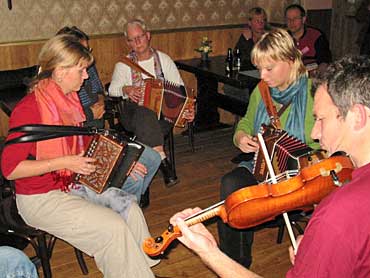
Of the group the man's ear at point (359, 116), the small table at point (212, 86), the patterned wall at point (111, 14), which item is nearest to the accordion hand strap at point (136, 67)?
the small table at point (212, 86)

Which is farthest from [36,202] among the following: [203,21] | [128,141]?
[203,21]

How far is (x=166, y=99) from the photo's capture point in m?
3.49

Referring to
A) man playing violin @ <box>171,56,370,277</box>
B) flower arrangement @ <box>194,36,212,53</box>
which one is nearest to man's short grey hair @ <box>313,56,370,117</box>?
man playing violin @ <box>171,56,370,277</box>

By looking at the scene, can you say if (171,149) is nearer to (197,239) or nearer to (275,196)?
(275,196)

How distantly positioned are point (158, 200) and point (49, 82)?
145 cm

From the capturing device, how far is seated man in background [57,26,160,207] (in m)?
2.44

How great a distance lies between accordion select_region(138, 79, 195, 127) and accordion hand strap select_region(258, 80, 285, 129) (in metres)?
0.91

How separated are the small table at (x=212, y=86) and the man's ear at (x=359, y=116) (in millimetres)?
2448

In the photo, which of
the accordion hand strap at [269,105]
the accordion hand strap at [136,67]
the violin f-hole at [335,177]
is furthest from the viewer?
the accordion hand strap at [136,67]

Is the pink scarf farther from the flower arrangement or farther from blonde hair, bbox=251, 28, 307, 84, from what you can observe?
the flower arrangement

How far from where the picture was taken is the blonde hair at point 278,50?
2492 millimetres

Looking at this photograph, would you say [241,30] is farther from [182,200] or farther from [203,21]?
[182,200]

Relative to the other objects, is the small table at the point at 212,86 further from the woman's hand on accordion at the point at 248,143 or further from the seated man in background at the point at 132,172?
the woman's hand on accordion at the point at 248,143

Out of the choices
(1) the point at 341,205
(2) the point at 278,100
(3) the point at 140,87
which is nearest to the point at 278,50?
(2) the point at 278,100
